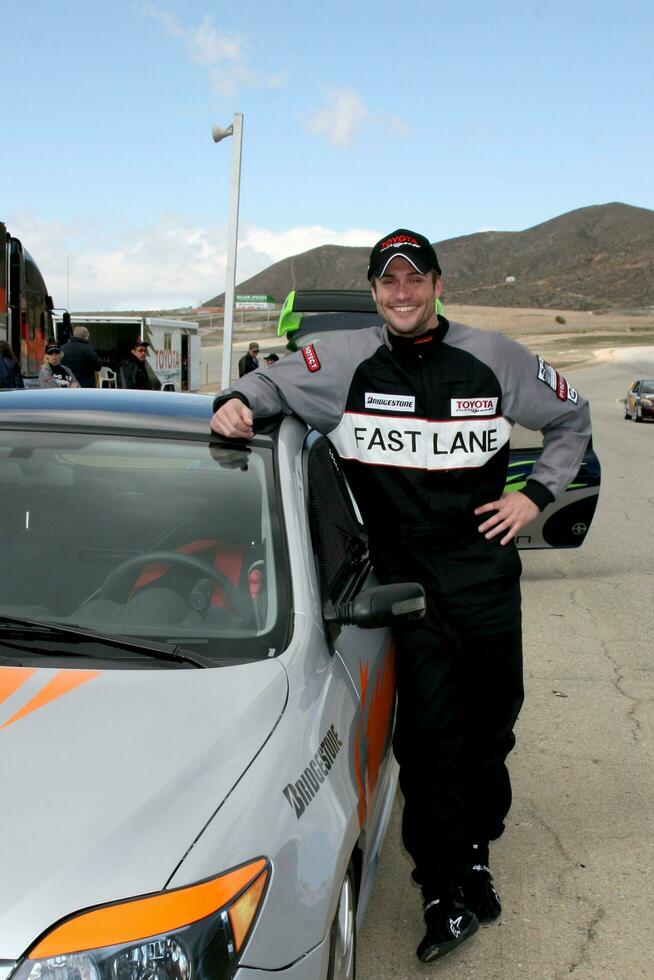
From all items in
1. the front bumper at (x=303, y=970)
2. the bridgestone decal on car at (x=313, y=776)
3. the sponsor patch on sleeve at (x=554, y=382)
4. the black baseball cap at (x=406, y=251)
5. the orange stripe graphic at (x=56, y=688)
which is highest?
the black baseball cap at (x=406, y=251)

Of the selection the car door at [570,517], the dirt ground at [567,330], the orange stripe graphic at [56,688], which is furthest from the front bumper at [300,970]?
the dirt ground at [567,330]

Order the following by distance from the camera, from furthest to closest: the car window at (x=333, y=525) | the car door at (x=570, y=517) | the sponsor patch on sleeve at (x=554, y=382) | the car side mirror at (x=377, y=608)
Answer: the car door at (x=570, y=517), the sponsor patch on sleeve at (x=554, y=382), the car window at (x=333, y=525), the car side mirror at (x=377, y=608)

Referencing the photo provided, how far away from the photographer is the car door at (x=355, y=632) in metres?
2.63

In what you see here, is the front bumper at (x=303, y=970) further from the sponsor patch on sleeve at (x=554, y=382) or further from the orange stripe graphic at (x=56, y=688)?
the sponsor patch on sleeve at (x=554, y=382)

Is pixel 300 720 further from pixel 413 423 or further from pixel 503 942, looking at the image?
pixel 503 942

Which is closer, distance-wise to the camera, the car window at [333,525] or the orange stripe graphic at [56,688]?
the orange stripe graphic at [56,688]

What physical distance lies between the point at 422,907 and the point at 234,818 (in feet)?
5.52

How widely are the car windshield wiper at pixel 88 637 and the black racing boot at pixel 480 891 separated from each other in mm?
1374

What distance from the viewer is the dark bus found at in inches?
571

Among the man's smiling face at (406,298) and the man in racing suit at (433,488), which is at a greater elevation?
the man's smiling face at (406,298)

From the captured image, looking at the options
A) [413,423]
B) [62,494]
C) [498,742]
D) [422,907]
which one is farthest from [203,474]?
[422,907]

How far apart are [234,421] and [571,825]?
2.10 metres

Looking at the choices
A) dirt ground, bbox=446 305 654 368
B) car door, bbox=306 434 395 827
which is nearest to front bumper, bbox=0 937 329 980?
car door, bbox=306 434 395 827

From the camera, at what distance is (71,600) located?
2.69m
